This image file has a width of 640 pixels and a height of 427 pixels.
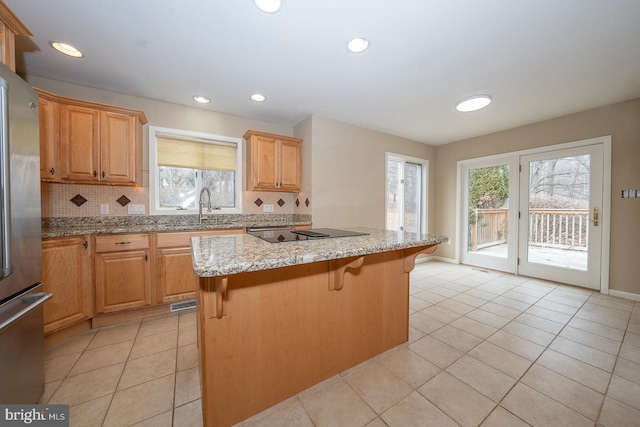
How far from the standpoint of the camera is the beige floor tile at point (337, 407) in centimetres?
124

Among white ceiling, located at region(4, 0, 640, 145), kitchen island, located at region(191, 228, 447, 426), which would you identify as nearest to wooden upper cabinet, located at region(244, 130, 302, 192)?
white ceiling, located at region(4, 0, 640, 145)

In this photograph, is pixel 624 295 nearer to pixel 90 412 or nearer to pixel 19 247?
pixel 90 412

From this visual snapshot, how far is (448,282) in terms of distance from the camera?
3.54 meters

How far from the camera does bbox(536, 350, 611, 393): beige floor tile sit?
1.50 metres

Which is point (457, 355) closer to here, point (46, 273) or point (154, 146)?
point (46, 273)

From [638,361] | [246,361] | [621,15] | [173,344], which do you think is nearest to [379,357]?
[246,361]

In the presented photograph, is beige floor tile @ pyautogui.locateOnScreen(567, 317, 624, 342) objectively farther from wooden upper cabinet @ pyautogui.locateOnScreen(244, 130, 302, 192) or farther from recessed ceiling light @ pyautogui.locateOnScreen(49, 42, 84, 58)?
recessed ceiling light @ pyautogui.locateOnScreen(49, 42, 84, 58)

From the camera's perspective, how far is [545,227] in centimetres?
356

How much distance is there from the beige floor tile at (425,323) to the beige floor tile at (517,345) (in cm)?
42

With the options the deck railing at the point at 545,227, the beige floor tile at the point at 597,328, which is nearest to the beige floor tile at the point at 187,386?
the beige floor tile at the point at 597,328

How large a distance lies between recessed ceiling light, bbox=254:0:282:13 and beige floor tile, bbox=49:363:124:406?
105 inches

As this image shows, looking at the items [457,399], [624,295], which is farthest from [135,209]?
[624,295]

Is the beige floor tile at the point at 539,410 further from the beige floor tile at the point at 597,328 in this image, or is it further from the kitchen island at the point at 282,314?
the beige floor tile at the point at 597,328

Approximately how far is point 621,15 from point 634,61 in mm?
905
